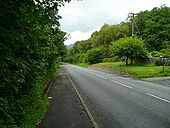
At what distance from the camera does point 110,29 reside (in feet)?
Answer: 182

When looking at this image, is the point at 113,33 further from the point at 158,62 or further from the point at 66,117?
the point at 66,117

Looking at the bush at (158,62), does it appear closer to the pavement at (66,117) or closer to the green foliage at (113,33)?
the pavement at (66,117)

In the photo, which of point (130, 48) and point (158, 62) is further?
point (158, 62)

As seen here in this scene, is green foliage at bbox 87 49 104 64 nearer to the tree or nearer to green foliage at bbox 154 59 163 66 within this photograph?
the tree

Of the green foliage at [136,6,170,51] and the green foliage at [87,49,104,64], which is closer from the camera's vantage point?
the green foliage at [136,6,170,51]

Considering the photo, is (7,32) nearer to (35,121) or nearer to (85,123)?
(35,121)

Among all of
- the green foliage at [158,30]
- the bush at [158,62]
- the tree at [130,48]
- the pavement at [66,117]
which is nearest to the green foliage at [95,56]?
the green foliage at [158,30]

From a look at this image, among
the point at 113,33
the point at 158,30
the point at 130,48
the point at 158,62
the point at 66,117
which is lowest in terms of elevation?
the point at 66,117

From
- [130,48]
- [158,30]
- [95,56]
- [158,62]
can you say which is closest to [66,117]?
[130,48]

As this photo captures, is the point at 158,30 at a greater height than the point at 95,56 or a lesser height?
greater

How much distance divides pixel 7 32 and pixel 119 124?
434cm

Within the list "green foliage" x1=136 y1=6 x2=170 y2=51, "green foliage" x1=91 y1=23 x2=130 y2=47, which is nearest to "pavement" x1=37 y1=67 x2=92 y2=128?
"green foliage" x1=136 y1=6 x2=170 y2=51

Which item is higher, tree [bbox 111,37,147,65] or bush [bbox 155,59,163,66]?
tree [bbox 111,37,147,65]

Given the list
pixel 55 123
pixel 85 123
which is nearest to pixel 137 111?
pixel 85 123
